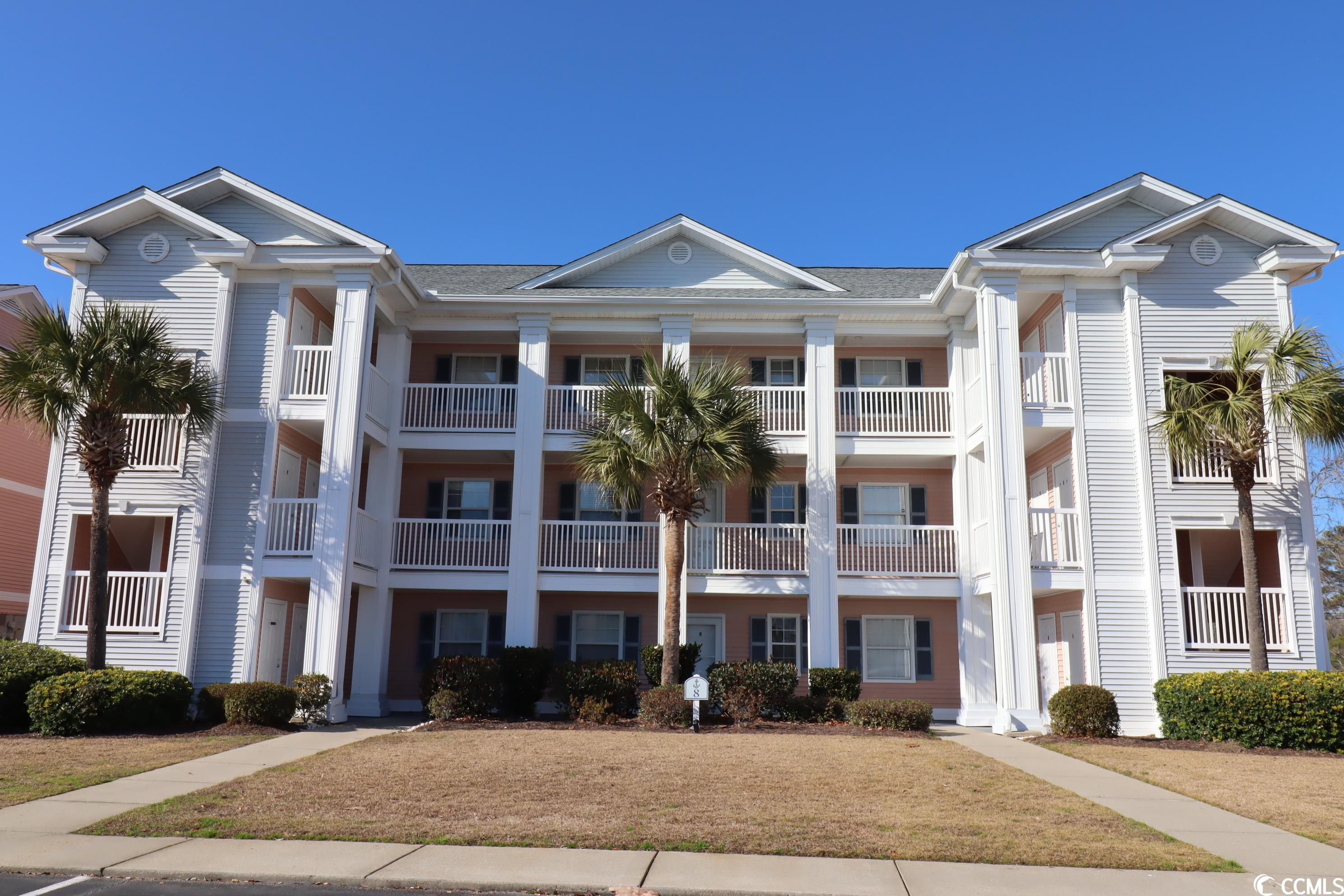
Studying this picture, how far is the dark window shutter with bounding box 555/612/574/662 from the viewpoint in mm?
21391

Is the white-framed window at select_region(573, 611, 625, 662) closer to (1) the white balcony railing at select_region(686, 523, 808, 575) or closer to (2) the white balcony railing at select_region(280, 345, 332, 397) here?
(1) the white balcony railing at select_region(686, 523, 808, 575)

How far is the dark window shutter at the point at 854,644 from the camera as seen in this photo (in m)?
21.1

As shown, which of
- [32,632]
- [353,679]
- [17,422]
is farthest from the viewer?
[17,422]

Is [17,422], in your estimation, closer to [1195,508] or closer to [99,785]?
[99,785]

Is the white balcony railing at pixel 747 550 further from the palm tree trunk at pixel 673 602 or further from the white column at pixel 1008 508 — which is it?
the white column at pixel 1008 508

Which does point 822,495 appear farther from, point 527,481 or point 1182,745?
point 1182,745

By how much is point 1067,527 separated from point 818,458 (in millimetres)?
4956

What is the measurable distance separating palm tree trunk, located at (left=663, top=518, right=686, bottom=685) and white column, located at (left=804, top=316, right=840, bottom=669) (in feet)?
9.95

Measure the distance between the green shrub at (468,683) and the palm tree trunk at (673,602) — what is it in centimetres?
310

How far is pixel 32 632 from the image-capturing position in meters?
17.7

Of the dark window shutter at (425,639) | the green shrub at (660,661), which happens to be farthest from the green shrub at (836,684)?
the dark window shutter at (425,639)

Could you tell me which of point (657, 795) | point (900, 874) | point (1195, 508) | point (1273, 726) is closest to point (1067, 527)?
point (1195, 508)

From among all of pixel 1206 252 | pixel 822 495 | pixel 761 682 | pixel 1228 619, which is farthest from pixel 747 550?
pixel 1206 252

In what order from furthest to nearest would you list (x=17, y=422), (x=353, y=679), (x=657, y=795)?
(x=17, y=422), (x=353, y=679), (x=657, y=795)
